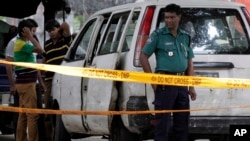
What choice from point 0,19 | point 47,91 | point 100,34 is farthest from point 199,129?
point 0,19

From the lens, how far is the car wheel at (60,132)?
24.9 feet

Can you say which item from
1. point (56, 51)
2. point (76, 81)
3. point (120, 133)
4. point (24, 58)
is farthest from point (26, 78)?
point (120, 133)

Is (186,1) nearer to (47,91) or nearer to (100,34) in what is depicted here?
(100,34)

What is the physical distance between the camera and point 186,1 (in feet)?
20.6

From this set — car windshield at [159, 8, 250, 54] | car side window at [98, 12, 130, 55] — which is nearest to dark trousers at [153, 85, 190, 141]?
car windshield at [159, 8, 250, 54]

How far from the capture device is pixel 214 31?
6.24 m

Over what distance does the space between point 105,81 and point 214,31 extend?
1.27m

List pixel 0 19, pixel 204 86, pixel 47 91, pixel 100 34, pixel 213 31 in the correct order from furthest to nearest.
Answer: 1. pixel 0 19
2. pixel 47 91
3. pixel 100 34
4. pixel 213 31
5. pixel 204 86

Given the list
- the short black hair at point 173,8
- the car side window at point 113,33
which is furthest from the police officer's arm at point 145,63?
the car side window at point 113,33

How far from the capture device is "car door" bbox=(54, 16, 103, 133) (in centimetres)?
684

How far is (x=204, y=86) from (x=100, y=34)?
1.72 metres

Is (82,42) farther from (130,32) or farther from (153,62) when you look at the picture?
(153,62)

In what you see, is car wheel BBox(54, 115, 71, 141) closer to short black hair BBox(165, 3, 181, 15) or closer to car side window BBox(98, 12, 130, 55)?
car side window BBox(98, 12, 130, 55)

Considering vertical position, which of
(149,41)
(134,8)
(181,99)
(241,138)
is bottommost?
(241,138)
